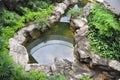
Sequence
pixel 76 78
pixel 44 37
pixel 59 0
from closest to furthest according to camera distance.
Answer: pixel 76 78, pixel 44 37, pixel 59 0

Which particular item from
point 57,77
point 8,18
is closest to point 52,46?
point 8,18

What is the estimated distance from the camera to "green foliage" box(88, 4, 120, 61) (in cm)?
1276

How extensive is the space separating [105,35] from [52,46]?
2498 millimetres

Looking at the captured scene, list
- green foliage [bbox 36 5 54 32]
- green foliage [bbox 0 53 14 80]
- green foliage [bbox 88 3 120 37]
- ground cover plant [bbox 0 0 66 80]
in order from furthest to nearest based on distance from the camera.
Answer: green foliage [bbox 36 5 54 32]
green foliage [bbox 88 3 120 37]
ground cover plant [bbox 0 0 66 80]
green foliage [bbox 0 53 14 80]

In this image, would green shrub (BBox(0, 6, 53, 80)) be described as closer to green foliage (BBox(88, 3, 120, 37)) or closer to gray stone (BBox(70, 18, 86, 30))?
gray stone (BBox(70, 18, 86, 30))

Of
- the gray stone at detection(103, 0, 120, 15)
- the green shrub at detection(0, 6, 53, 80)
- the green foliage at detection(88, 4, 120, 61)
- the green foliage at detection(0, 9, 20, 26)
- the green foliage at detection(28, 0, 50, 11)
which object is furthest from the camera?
the gray stone at detection(103, 0, 120, 15)

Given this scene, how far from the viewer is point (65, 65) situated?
12.2 m

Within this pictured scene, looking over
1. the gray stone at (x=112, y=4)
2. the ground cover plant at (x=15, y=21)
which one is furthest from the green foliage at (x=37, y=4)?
the gray stone at (x=112, y=4)

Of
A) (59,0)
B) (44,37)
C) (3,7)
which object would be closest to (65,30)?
(44,37)

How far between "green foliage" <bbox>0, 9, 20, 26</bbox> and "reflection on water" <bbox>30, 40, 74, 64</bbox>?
1.67m

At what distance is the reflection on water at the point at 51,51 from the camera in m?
12.9

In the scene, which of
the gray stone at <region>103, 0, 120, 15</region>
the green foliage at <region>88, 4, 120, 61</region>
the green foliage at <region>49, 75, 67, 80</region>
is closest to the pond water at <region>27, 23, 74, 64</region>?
the green foliage at <region>88, 4, 120, 61</region>

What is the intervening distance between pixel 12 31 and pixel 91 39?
3.66 meters

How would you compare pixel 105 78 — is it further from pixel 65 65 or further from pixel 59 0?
pixel 59 0
